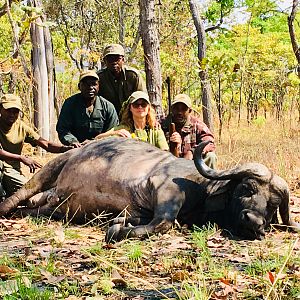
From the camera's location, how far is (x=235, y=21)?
21.4 meters

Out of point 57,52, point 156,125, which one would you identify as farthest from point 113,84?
point 57,52

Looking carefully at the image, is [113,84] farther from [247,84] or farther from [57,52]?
[57,52]

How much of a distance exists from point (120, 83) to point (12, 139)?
175 centimetres

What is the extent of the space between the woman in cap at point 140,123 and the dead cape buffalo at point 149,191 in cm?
61

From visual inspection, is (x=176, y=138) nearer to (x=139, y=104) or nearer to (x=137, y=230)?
(x=139, y=104)

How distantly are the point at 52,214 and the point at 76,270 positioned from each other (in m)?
2.19

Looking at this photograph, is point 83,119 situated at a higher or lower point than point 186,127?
higher

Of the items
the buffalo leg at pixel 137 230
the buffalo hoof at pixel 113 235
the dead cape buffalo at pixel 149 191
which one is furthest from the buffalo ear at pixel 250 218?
the buffalo hoof at pixel 113 235

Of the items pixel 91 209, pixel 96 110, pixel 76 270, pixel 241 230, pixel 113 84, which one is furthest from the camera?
pixel 113 84

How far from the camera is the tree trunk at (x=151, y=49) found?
30.7 feet

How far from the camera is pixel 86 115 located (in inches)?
304

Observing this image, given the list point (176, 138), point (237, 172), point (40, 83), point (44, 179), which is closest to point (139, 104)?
point (176, 138)

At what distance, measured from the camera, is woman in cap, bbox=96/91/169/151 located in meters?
6.86

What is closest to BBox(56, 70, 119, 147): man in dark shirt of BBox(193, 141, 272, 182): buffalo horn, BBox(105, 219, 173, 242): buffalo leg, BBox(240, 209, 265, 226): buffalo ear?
BBox(193, 141, 272, 182): buffalo horn
